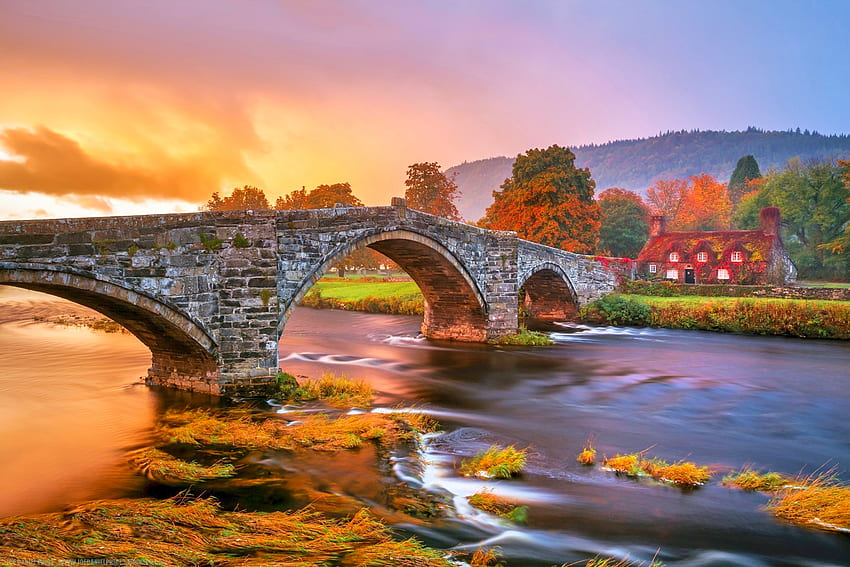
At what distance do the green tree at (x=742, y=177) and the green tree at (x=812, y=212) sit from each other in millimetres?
17638

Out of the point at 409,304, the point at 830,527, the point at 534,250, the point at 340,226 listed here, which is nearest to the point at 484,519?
the point at 830,527

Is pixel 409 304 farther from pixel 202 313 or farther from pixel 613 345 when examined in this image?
pixel 202 313

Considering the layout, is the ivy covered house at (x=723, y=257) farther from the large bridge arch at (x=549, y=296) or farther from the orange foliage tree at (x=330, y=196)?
the orange foliage tree at (x=330, y=196)

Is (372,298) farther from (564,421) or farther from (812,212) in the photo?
(812,212)

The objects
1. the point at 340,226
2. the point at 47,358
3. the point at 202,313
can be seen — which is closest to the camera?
the point at 202,313

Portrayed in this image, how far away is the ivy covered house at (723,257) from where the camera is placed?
39.8 metres

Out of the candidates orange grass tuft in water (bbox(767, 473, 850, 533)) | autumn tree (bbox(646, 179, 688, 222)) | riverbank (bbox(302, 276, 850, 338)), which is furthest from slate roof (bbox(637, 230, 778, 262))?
orange grass tuft in water (bbox(767, 473, 850, 533))

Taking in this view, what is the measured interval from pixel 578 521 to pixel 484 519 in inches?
47.8

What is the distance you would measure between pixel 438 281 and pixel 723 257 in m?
29.8

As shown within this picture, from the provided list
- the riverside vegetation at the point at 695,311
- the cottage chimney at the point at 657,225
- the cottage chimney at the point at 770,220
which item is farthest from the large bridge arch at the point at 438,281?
the cottage chimney at the point at 657,225

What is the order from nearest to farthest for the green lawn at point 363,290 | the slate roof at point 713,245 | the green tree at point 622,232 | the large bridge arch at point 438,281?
the large bridge arch at point 438,281 < the green lawn at point 363,290 < the slate roof at point 713,245 < the green tree at point 622,232

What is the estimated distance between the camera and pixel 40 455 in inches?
384

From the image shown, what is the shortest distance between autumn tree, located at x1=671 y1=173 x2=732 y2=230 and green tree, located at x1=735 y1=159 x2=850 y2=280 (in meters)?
13.9

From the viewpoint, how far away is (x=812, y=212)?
4975cm
